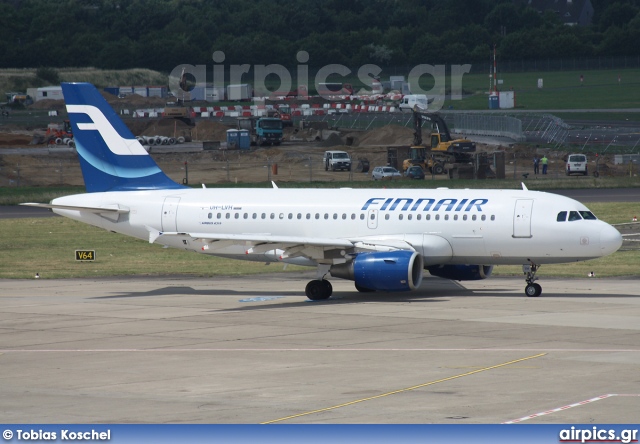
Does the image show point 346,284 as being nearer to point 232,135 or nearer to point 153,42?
point 232,135

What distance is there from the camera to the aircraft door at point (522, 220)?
3794 centimetres

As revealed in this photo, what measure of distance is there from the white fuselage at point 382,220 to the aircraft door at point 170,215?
0.04m

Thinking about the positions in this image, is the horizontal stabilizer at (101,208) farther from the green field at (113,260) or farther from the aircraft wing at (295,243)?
the green field at (113,260)

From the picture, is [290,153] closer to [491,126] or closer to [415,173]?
[415,173]

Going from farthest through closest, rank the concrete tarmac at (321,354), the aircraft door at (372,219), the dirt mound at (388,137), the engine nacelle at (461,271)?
the dirt mound at (388,137)
the engine nacelle at (461,271)
the aircraft door at (372,219)
the concrete tarmac at (321,354)

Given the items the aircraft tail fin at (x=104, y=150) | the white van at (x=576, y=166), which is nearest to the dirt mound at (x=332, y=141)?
the white van at (x=576, y=166)

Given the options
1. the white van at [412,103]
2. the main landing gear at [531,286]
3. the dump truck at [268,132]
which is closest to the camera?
the main landing gear at [531,286]

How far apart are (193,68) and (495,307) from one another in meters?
130

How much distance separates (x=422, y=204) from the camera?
130 ft

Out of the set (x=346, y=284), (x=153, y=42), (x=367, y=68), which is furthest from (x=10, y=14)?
(x=346, y=284)

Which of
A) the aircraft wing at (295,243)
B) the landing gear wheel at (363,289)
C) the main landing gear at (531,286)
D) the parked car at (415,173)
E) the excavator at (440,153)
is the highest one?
the excavator at (440,153)

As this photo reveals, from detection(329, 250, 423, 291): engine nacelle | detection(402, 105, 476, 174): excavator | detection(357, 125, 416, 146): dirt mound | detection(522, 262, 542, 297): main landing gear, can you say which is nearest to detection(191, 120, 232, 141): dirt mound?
detection(357, 125, 416, 146): dirt mound

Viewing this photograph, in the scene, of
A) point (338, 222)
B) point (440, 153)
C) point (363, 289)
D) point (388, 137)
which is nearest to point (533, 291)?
point (363, 289)

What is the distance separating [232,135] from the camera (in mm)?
111688
